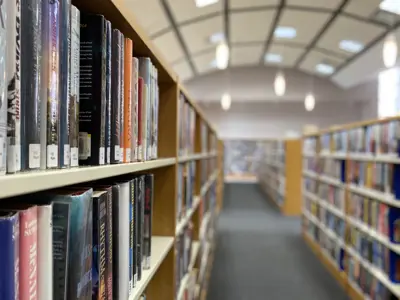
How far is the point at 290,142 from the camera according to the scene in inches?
307

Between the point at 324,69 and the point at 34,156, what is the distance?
34.1 feet

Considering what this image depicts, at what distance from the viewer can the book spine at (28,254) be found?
474 millimetres

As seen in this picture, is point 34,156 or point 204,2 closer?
point 34,156

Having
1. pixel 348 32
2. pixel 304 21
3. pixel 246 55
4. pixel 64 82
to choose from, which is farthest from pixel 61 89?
pixel 246 55

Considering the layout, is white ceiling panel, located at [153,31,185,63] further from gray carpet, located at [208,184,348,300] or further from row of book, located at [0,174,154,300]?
row of book, located at [0,174,154,300]

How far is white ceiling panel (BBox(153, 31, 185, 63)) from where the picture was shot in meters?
6.73

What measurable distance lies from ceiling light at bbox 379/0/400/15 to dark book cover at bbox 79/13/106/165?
5.63 m

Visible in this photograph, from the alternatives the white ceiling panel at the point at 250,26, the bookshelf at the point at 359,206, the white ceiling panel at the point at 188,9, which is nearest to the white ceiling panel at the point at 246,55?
the white ceiling panel at the point at 250,26

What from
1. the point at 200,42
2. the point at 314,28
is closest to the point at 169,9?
the point at 200,42

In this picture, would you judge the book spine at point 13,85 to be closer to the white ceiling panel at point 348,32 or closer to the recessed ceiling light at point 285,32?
the white ceiling panel at point 348,32

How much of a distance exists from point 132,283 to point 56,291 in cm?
40

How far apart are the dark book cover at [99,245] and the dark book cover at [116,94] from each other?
0.12 meters

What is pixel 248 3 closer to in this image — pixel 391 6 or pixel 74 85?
pixel 391 6

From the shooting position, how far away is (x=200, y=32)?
6.92 metres
